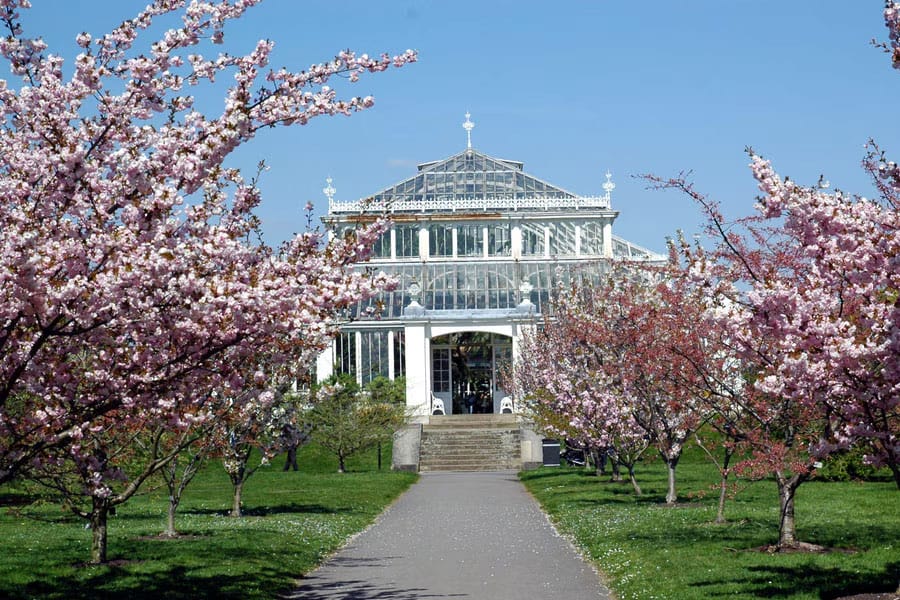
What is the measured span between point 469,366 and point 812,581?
40.6m

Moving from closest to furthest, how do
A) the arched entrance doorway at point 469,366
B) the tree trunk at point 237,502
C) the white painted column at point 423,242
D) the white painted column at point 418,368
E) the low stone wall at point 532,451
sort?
1. the tree trunk at point 237,502
2. the low stone wall at point 532,451
3. the white painted column at point 418,368
4. the arched entrance doorway at point 469,366
5. the white painted column at point 423,242

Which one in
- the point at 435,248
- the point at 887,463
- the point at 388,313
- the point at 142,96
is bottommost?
the point at 887,463

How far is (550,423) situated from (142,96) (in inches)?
859

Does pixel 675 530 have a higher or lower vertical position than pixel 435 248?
lower

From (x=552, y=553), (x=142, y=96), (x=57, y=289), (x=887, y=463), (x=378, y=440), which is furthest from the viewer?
(x=378, y=440)

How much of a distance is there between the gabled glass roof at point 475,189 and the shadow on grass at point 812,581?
42320mm

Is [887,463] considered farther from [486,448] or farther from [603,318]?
[486,448]

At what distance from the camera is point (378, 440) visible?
1561 inches

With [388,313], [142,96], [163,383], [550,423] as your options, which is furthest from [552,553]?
[388,313]

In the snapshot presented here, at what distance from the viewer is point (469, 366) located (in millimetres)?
52094

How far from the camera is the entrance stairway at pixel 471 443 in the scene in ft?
132

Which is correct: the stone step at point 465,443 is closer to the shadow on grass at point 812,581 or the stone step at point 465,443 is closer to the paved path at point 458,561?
the paved path at point 458,561

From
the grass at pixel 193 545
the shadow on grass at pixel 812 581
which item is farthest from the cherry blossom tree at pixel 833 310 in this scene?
the grass at pixel 193 545

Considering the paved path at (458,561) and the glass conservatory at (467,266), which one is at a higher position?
the glass conservatory at (467,266)
